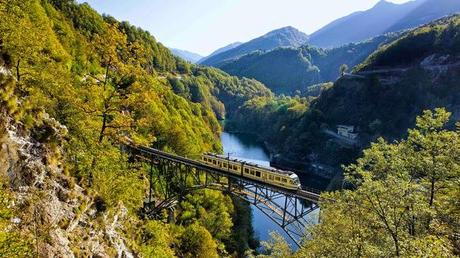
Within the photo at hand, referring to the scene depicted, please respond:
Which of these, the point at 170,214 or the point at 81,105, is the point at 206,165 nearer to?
the point at 170,214

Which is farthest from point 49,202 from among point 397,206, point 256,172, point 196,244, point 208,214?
point 208,214

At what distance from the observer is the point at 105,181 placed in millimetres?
21906

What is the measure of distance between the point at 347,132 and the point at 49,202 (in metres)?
93.3

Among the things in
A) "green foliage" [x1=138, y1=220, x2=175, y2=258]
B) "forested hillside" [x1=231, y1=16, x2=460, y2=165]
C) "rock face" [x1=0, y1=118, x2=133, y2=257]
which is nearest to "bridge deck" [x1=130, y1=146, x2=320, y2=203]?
"green foliage" [x1=138, y1=220, x2=175, y2=258]

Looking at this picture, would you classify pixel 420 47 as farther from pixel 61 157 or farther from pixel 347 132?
pixel 61 157

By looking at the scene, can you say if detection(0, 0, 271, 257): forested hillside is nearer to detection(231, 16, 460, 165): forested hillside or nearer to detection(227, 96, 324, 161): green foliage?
detection(231, 16, 460, 165): forested hillside

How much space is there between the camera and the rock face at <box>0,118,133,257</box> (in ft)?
47.5

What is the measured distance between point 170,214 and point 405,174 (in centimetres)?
3219

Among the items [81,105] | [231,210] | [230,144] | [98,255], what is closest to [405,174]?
[98,255]

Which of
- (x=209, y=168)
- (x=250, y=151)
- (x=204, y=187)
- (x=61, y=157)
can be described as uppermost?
(x=61, y=157)

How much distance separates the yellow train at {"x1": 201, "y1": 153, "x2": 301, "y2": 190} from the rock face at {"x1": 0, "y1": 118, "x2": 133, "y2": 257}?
59.3 feet

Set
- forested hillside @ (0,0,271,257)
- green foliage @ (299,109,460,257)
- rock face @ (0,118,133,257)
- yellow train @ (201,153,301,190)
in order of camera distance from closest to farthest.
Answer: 1. rock face @ (0,118,133,257)
2. forested hillside @ (0,0,271,257)
3. green foliage @ (299,109,460,257)
4. yellow train @ (201,153,301,190)

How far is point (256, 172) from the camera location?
36781 mm

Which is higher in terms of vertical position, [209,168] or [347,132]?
[209,168]
